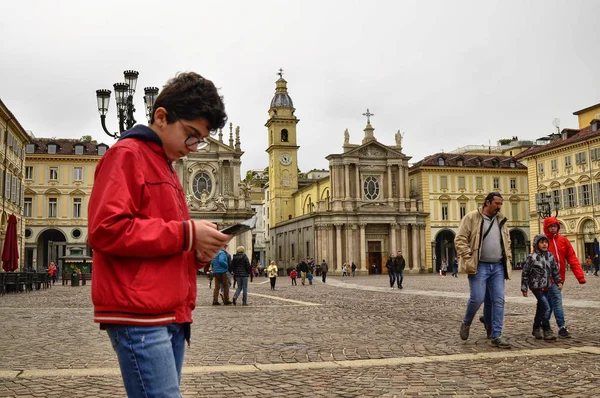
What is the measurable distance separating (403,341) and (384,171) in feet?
201

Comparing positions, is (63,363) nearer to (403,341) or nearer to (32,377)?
(32,377)

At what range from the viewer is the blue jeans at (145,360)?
2650 millimetres

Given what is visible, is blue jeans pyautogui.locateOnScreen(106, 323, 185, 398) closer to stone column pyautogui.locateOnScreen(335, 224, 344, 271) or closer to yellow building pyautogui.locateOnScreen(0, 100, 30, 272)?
yellow building pyautogui.locateOnScreen(0, 100, 30, 272)

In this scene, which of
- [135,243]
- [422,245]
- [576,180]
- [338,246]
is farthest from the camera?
[422,245]

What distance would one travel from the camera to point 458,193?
2832 inches

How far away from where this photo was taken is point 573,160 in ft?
181

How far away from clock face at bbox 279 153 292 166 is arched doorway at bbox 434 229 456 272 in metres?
19.8

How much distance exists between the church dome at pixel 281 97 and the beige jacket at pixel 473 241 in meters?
71.1

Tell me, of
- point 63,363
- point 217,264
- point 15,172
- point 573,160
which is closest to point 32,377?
point 63,363

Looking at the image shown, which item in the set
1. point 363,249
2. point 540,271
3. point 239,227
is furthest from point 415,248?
point 239,227

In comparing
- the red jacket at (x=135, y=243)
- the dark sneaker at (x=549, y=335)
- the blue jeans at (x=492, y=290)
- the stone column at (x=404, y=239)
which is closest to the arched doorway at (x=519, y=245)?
the stone column at (x=404, y=239)

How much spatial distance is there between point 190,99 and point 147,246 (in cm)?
68

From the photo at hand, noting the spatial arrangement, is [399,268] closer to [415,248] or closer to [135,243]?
[135,243]

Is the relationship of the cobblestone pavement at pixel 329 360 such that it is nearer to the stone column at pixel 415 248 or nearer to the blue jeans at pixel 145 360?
the blue jeans at pixel 145 360
